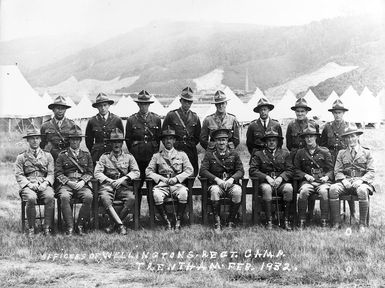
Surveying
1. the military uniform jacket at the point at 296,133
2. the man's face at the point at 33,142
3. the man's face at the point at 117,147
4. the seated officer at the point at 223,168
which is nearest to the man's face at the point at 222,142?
the seated officer at the point at 223,168

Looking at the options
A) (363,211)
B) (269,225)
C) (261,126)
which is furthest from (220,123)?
(363,211)

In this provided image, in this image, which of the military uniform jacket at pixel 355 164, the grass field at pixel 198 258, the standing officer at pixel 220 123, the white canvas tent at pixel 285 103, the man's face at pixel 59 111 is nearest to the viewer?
the grass field at pixel 198 258

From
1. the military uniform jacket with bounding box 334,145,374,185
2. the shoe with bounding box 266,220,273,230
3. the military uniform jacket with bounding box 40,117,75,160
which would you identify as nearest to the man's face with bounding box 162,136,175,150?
the military uniform jacket with bounding box 40,117,75,160

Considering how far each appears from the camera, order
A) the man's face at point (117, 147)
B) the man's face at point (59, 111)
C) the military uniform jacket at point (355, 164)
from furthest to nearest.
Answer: the man's face at point (59, 111), the man's face at point (117, 147), the military uniform jacket at point (355, 164)

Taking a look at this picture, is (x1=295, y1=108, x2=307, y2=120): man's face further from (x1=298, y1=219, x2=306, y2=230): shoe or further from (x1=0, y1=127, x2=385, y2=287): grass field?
(x1=0, y1=127, x2=385, y2=287): grass field

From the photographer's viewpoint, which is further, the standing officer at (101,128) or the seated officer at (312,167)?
the standing officer at (101,128)

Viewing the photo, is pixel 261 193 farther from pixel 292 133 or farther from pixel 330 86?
pixel 330 86

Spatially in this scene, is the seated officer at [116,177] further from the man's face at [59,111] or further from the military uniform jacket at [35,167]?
the man's face at [59,111]
